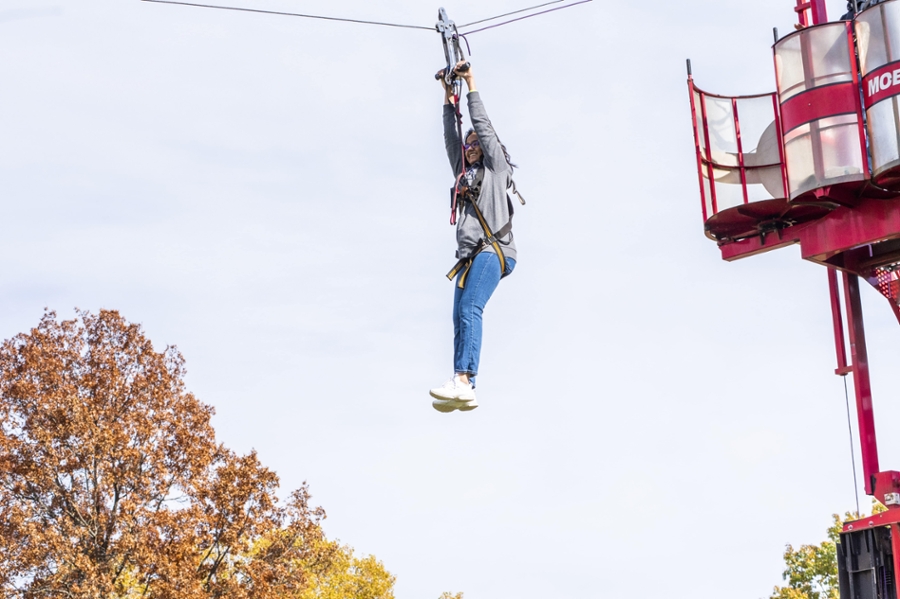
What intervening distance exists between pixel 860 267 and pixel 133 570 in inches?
689

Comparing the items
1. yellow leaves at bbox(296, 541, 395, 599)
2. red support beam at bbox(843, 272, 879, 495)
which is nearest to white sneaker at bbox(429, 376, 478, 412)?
red support beam at bbox(843, 272, 879, 495)

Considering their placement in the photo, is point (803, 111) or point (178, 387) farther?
point (178, 387)

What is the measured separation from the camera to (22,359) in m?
27.6

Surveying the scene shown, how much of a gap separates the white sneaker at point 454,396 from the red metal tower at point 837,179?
4.61 m

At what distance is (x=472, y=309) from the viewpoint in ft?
28.7

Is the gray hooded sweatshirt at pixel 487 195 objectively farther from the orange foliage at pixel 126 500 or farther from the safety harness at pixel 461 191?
the orange foliage at pixel 126 500

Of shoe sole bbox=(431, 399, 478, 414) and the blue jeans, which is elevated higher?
the blue jeans

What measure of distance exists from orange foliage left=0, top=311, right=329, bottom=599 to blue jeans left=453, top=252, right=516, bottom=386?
1638cm

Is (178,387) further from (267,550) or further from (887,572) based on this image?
(887,572)

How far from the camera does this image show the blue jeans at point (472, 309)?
866 centimetres

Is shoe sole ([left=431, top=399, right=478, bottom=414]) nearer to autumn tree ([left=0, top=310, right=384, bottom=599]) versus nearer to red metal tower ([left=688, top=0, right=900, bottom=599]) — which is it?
red metal tower ([left=688, top=0, right=900, bottom=599])

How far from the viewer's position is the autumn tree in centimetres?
2456

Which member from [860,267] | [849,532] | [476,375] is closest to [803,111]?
[860,267]

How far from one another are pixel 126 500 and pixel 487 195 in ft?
59.9
